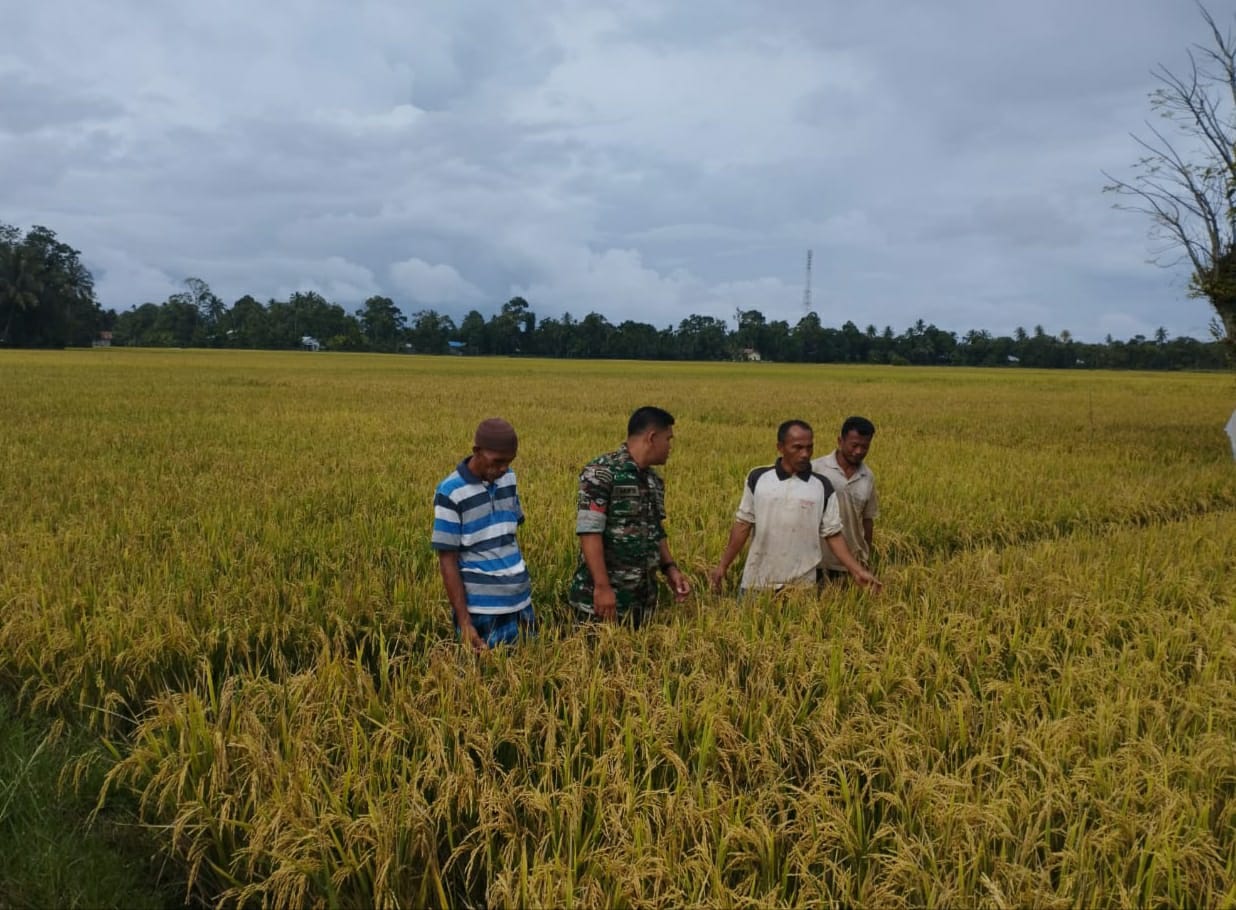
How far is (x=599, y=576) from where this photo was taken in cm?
386

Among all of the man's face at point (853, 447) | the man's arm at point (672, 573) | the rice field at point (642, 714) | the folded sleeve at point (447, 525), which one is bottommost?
the rice field at point (642, 714)

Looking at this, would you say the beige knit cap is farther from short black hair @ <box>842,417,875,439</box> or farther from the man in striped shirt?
short black hair @ <box>842,417,875,439</box>

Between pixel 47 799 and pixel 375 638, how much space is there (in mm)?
1694

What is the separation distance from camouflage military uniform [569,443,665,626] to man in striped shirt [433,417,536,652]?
1.31 feet

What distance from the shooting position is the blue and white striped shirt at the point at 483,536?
3.52m

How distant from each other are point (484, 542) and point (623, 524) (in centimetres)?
77

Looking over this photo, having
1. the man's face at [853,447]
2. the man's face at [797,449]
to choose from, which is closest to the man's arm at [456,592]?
the man's face at [797,449]

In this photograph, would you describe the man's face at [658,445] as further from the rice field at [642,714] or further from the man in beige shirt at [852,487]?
the man in beige shirt at [852,487]

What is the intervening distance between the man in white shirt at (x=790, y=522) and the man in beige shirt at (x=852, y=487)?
251 millimetres

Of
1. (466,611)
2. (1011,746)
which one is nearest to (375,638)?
(466,611)

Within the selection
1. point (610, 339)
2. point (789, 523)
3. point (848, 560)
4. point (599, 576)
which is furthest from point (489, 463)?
point (610, 339)

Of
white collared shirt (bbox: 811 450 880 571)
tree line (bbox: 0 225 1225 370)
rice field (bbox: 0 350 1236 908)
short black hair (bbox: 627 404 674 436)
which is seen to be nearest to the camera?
rice field (bbox: 0 350 1236 908)

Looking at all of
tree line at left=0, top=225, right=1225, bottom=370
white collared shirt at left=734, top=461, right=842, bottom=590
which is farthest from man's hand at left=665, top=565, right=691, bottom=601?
tree line at left=0, top=225, right=1225, bottom=370

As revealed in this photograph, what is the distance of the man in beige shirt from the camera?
4820 millimetres
